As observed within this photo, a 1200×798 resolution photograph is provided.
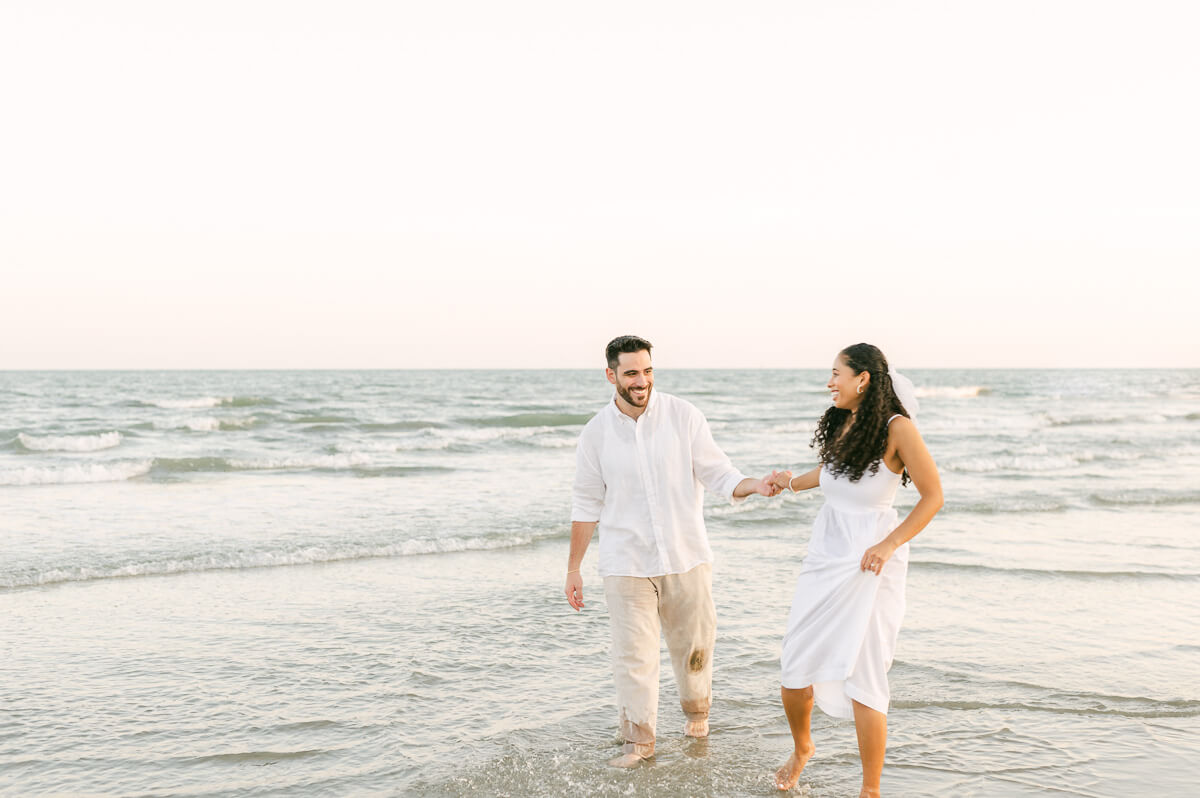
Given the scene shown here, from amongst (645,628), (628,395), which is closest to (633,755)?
(645,628)

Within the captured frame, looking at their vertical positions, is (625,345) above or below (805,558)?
above

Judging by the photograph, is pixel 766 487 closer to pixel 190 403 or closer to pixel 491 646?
pixel 491 646

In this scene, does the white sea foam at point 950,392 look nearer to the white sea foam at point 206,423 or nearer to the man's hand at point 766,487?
the white sea foam at point 206,423

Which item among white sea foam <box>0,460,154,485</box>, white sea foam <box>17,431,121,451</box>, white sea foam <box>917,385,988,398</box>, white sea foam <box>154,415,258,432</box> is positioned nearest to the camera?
white sea foam <box>0,460,154,485</box>

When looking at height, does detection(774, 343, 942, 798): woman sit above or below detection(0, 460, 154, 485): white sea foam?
above

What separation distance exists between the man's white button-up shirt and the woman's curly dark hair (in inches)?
26.4

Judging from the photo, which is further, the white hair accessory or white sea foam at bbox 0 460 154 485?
white sea foam at bbox 0 460 154 485

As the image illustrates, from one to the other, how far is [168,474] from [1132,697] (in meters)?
15.1

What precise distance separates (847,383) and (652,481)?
1.02 m

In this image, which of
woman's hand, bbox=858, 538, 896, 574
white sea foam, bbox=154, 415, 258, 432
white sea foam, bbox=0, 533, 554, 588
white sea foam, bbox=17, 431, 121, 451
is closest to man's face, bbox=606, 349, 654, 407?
woman's hand, bbox=858, 538, 896, 574

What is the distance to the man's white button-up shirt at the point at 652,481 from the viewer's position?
14.7 feet

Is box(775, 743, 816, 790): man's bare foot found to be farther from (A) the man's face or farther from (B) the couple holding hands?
(A) the man's face

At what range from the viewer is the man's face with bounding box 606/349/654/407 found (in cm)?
439

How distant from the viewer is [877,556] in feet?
12.3
